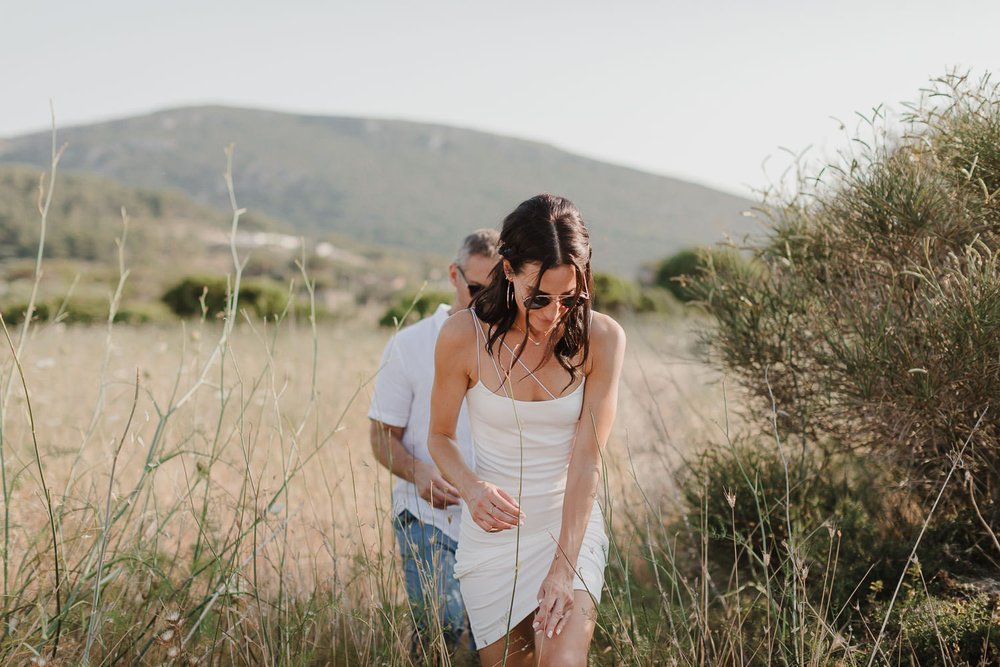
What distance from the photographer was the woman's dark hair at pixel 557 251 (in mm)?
2436

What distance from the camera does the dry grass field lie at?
2.44 meters

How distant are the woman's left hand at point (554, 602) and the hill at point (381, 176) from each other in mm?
48242

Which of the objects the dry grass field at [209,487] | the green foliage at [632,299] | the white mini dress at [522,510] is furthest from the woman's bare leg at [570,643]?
the green foliage at [632,299]

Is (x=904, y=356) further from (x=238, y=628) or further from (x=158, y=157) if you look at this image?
(x=158, y=157)

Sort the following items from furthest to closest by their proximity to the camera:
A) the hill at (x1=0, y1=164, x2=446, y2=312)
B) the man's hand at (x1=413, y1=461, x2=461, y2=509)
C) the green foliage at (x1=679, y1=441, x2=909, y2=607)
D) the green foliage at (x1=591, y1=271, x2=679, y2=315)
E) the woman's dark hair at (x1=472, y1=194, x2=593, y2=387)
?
1. the hill at (x1=0, y1=164, x2=446, y2=312)
2. the green foliage at (x1=591, y1=271, x2=679, y2=315)
3. the green foliage at (x1=679, y1=441, x2=909, y2=607)
4. the man's hand at (x1=413, y1=461, x2=461, y2=509)
5. the woman's dark hair at (x1=472, y1=194, x2=593, y2=387)

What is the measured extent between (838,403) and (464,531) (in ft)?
5.77

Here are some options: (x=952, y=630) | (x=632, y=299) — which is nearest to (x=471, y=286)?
(x=952, y=630)

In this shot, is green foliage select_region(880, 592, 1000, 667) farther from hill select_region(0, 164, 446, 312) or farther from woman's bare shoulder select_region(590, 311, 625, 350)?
hill select_region(0, 164, 446, 312)

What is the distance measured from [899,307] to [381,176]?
8652cm

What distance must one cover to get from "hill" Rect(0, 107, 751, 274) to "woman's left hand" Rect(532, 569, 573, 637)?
158 ft

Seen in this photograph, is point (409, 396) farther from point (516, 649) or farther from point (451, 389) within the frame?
point (516, 649)

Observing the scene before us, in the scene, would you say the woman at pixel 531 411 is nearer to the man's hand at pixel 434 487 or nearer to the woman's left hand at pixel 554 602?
the woman's left hand at pixel 554 602

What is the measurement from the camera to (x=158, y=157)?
308 ft

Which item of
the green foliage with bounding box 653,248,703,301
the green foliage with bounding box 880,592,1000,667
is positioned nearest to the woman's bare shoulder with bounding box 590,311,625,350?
the green foliage with bounding box 880,592,1000,667
